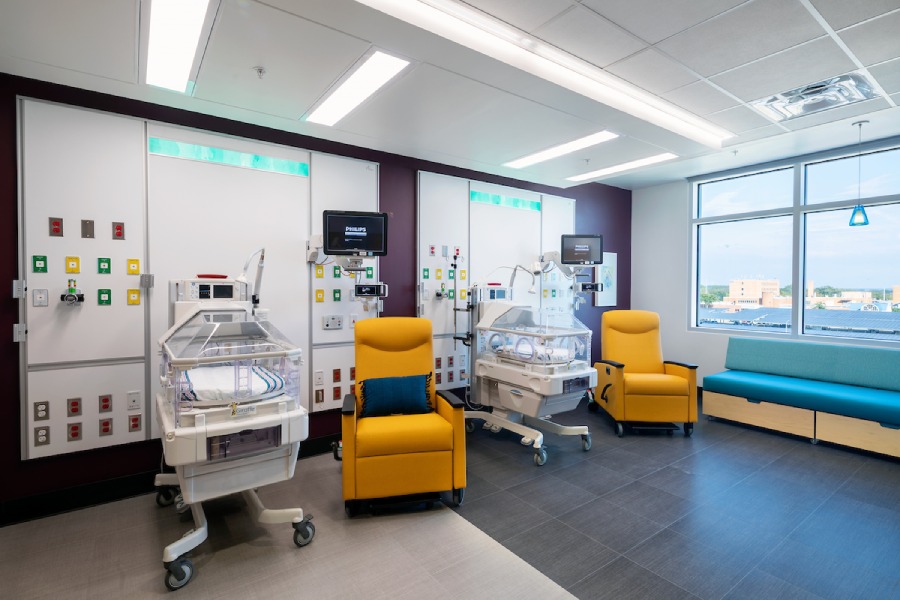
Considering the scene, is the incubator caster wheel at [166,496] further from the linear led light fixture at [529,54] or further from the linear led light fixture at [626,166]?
the linear led light fixture at [626,166]

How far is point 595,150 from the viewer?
4238 millimetres

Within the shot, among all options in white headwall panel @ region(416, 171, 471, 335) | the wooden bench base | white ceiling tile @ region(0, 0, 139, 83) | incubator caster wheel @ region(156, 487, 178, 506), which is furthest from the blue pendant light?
incubator caster wheel @ region(156, 487, 178, 506)

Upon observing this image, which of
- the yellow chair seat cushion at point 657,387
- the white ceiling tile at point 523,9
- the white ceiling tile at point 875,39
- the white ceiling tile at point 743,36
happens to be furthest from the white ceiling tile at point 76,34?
the yellow chair seat cushion at point 657,387

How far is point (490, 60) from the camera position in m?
2.54

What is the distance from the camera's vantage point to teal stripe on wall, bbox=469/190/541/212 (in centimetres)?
496

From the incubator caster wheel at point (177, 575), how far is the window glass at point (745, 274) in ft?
20.1

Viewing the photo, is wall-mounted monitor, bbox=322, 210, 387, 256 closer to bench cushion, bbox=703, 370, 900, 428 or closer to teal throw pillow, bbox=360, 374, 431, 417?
teal throw pillow, bbox=360, 374, 431, 417

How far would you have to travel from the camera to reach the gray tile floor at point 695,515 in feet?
7.11

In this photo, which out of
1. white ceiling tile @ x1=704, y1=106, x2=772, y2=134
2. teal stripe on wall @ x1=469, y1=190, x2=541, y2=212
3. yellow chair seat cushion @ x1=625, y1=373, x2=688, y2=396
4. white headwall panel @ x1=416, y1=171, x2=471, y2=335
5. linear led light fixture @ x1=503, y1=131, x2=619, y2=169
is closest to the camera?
white ceiling tile @ x1=704, y1=106, x2=772, y2=134

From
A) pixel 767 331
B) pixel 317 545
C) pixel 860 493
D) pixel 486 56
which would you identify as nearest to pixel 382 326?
pixel 317 545

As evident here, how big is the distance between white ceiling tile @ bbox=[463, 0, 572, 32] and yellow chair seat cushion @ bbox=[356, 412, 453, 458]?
248cm

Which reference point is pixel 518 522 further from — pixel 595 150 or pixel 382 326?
pixel 595 150

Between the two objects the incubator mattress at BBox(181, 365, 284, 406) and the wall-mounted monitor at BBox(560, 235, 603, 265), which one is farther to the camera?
the wall-mounted monitor at BBox(560, 235, 603, 265)

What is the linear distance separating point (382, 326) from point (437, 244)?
1588mm
